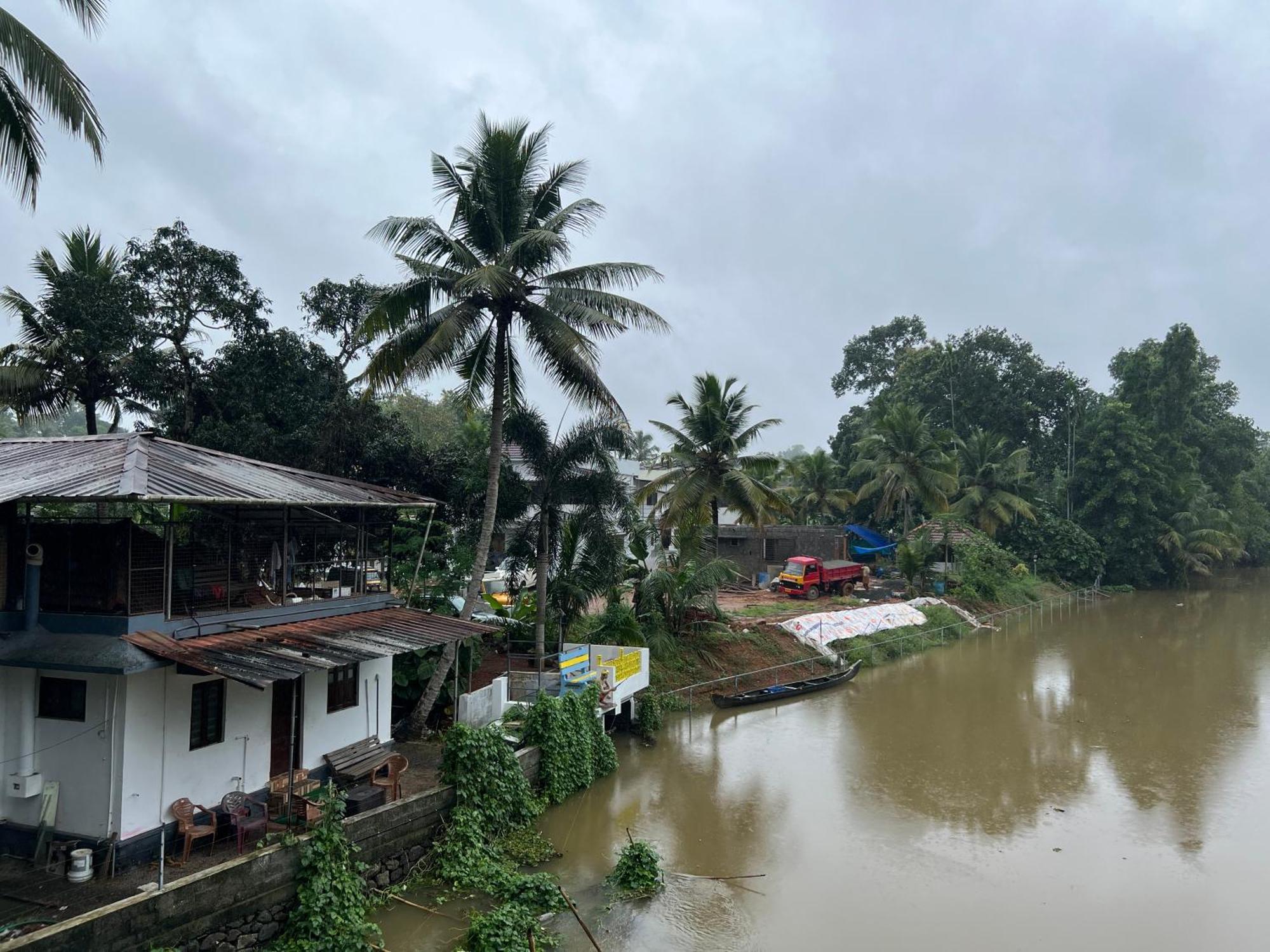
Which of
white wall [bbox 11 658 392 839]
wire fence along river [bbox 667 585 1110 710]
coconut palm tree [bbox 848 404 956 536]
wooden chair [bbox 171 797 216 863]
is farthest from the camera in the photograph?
coconut palm tree [bbox 848 404 956 536]

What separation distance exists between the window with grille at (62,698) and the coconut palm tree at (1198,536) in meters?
53.6

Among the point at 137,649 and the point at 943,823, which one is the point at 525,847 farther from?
the point at 943,823

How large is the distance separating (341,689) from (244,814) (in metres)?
2.85

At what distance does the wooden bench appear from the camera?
41.6 feet

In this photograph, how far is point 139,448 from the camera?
38.9 feet

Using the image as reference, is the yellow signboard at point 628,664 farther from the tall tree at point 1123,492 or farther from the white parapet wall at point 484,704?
the tall tree at point 1123,492

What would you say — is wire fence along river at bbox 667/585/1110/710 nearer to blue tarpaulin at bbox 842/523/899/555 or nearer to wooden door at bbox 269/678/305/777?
blue tarpaulin at bbox 842/523/899/555

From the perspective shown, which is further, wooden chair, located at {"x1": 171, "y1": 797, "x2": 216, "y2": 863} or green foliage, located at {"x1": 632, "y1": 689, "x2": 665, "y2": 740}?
green foliage, located at {"x1": 632, "y1": 689, "x2": 665, "y2": 740}

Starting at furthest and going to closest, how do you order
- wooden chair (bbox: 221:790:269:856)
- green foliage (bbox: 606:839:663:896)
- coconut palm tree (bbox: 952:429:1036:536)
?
1. coconut palm tree (bbox: 952:429:1036:536)
2. green foliage (bbox: 606:839:663:896)
3. wooden chair (bbox: 221:790:269:856)

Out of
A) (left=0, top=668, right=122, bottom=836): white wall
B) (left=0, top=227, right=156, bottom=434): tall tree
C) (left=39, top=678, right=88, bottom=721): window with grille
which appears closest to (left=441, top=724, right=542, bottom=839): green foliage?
(left=0, top=668, right=122, bottom=836): white wall

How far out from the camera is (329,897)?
397 inches

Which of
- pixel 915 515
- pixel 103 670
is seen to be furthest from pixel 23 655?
pixel 915 515

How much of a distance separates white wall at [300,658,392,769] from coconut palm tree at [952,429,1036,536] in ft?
121

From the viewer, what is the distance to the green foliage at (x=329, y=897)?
9.72 metres
